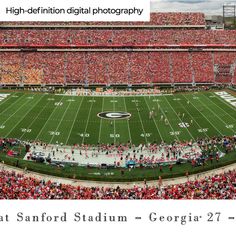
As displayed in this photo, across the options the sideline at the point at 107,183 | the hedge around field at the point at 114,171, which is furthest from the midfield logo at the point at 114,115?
the sideline at the point at 107,183

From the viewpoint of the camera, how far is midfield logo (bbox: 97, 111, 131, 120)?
161ft

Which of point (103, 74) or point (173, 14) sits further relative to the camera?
point (173, 14)

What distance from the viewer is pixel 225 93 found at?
6262 cm

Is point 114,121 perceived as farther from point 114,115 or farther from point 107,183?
point 107,183

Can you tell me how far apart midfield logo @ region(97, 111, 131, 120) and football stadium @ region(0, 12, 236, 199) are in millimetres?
116

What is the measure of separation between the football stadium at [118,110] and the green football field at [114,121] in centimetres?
12

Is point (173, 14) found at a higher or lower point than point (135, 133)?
higher

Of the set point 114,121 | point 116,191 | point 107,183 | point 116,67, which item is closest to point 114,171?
point 107,183

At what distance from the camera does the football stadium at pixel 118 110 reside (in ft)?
103

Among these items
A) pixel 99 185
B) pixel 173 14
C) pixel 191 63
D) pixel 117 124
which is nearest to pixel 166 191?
pixel 99 185

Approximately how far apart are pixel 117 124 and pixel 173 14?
2130 inches

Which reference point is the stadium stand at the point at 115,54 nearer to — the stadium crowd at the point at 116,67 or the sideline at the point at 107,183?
the stadium crowd at the point at 116,67

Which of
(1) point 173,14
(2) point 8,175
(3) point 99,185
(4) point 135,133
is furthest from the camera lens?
(1) point 173,14

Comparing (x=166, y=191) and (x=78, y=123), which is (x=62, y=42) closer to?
(x=78, y=123)
